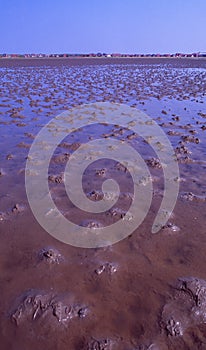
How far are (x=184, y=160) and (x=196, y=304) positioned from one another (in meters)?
5.09

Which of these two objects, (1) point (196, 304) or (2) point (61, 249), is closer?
(1) point (196, 304)

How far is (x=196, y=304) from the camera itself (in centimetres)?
372

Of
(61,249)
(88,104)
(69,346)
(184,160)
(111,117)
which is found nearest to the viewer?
(69,346)

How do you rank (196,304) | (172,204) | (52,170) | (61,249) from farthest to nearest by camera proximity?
(52,170)
(172,204)
(61,249)
(196,304)

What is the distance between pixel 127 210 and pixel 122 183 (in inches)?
48.5

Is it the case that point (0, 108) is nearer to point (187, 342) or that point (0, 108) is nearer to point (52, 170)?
point (52, 170)

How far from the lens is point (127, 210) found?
5.89 meters

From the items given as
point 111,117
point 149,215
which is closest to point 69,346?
point 149,215

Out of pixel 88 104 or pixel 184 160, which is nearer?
pixel 184 160

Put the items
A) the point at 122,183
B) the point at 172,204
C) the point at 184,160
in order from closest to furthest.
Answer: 1. the point at 172,204
2. the point at 122,183
3. the point at 184,160

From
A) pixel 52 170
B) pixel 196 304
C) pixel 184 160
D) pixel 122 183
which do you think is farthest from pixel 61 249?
pixel 184 160

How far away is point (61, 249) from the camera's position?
4.81 m

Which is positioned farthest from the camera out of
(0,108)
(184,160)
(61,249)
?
(0,108)

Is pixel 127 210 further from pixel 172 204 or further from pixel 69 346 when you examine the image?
pixel 69 346
